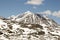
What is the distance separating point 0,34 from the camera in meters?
42.4

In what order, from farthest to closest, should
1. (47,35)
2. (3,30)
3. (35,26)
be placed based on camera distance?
(35,26) → (47,35) → (3,30)

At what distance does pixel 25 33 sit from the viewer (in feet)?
150

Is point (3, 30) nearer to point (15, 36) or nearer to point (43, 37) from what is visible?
point (15, 36)

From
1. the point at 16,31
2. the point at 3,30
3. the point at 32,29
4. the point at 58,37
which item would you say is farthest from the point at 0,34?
the point at 58,37

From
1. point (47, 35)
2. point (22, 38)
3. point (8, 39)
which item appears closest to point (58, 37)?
point (47, 35)

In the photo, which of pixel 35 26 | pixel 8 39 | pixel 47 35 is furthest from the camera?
pixel 35 26

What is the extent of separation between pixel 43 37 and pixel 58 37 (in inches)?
196

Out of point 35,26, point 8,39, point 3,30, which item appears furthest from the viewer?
point 35,26

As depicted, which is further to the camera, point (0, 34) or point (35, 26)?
point (35, 26)

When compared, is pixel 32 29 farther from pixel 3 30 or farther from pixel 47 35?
pixel 3 30

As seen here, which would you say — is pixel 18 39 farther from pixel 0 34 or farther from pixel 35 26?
pixel 35 26

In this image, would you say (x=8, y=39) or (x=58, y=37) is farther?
(x=58, y=37)

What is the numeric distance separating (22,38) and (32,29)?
721cm

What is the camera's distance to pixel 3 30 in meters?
44.1
